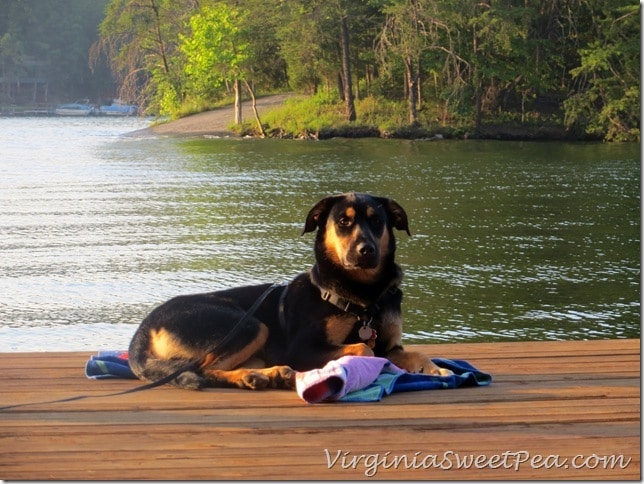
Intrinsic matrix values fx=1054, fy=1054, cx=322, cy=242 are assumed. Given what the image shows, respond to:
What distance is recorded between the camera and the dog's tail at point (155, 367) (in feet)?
19.1

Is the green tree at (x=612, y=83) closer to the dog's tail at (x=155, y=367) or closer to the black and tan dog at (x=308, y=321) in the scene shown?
the black and tan dog at (x=308, y=321)

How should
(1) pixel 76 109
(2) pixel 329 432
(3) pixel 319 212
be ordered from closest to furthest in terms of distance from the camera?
(2) pixel 329 432, (3) pixel 319 212, (1) pixel 76 109

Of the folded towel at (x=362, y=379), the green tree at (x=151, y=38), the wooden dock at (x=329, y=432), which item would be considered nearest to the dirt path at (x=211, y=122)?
the green tree at (x=151, y=38)

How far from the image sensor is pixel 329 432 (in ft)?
16.2

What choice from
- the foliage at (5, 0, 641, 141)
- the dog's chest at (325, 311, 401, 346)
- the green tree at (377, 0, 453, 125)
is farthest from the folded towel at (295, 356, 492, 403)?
the green tree at (377, 0, 453, 125)

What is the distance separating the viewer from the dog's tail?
581cm

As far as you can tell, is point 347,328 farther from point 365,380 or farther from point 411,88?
point 411,88

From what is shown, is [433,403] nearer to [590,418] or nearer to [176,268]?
[590,418]

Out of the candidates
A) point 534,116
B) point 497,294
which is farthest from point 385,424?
point 534,116

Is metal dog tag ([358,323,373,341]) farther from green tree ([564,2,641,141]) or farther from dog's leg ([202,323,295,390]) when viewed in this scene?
green tree ([564,2,641,141])

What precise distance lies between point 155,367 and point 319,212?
129 cm

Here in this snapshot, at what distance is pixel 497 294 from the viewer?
1502 cm

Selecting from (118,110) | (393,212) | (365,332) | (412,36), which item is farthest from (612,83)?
(118,110)

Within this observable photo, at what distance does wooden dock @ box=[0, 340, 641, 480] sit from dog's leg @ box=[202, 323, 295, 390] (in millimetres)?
96
